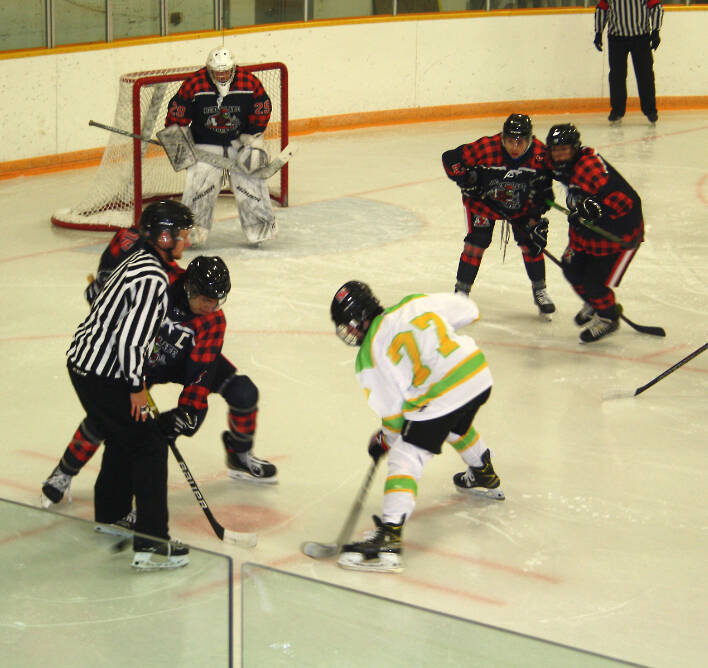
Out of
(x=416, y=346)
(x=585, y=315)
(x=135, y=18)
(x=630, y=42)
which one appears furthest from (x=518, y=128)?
(x=630, y=42)

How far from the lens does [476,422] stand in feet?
14.8

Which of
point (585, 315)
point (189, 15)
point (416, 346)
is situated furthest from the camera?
point (189, 15)

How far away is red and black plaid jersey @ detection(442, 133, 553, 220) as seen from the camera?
538 cm

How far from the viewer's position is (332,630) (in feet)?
7.41

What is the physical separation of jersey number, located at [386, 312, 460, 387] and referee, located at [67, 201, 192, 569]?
2.02 feet

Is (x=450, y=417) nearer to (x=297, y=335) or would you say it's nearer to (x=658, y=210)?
(x=297, y=335)

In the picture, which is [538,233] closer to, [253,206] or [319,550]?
[253,206]

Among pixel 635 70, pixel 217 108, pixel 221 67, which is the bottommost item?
pixel 217 108

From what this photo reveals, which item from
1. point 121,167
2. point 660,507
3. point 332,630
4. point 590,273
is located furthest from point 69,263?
point 332,630

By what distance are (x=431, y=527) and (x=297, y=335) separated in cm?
188

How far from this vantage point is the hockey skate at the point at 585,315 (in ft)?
17.9

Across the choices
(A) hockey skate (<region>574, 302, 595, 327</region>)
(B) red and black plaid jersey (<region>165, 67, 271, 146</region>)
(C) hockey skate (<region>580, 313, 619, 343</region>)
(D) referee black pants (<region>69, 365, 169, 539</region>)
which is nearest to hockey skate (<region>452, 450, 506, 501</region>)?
(D) referee black pants (<region>69, 365, 169, 539</region>)

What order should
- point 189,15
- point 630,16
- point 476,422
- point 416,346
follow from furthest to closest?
1. point 630,16
2. point 189,15
3. point 476,422
4. point 416,346

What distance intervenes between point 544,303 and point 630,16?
17.8 feet
